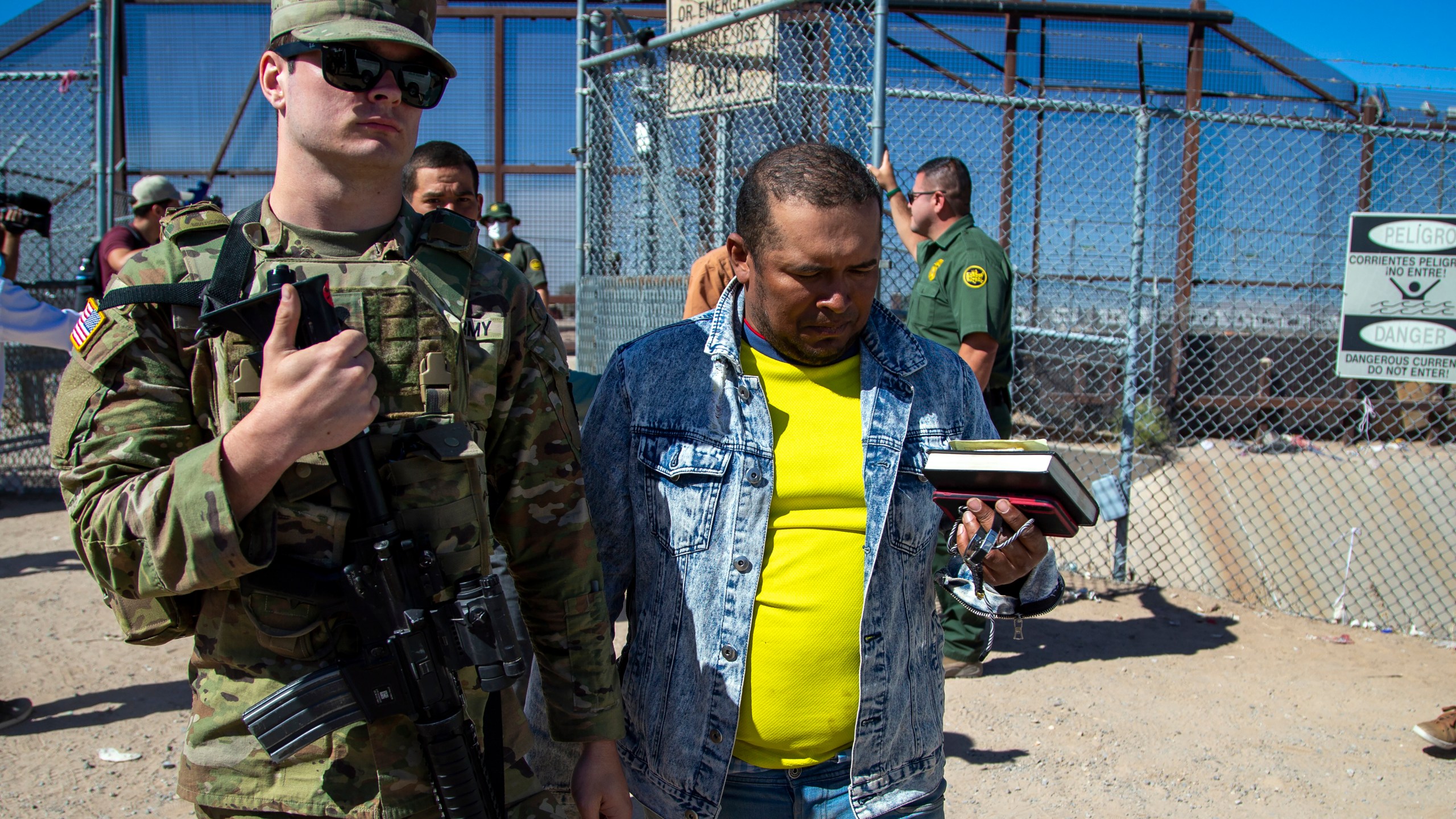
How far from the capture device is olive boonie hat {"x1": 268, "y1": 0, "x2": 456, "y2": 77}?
150 centimetres

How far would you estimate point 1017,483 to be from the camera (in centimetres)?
170

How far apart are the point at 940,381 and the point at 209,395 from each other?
1345 millimetres

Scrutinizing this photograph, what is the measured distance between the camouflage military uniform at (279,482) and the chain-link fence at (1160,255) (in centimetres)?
362

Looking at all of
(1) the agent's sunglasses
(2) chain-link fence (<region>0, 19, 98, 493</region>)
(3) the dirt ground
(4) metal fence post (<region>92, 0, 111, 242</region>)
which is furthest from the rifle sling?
(4) metal fence post (<region>92, 0, 111, 242</region>)

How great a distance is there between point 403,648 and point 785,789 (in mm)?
781

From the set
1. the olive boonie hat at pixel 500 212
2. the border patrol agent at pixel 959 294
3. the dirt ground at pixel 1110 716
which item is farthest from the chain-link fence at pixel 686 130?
the dirt ground at pixel 1110 716

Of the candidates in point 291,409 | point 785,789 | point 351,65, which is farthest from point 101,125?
point 785,789

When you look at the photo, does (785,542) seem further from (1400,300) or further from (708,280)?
(1400,300)

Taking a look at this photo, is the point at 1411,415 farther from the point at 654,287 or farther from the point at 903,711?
the point at 903,711

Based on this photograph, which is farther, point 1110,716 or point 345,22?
point 1110,716

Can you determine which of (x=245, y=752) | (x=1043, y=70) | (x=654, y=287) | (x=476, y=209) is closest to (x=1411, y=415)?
(x=1043, y=70)

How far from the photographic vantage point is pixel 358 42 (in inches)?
60.0

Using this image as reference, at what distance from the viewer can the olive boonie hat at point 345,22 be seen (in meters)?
1.50

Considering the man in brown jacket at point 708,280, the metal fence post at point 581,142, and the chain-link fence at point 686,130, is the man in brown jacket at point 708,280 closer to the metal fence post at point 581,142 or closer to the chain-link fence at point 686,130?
the chain-link fence at point 686,130
